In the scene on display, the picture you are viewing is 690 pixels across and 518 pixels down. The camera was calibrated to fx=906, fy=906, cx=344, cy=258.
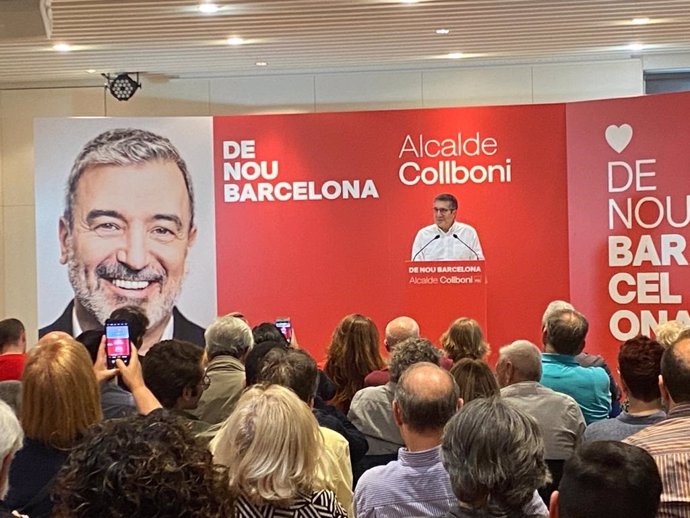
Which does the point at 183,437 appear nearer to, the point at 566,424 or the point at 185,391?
the point at 185,391

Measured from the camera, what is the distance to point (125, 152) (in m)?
10.0

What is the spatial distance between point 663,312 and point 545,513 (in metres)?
7.17

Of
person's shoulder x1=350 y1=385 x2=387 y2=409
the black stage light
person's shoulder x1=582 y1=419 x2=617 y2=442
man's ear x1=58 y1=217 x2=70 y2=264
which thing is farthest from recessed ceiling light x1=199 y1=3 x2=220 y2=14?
person's shoulder x1=582 y1=419 x2=617 y2=442

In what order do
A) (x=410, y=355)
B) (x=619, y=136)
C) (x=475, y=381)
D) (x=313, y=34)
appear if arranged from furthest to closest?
(x=619, y=136) < (x=313, y=34) < (x=410, y=355) < (x=475, y=381)

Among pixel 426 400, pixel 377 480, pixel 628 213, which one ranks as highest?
pixel 628 213

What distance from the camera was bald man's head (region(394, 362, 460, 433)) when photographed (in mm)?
2697

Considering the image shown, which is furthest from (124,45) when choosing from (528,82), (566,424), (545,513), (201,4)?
(545,513)

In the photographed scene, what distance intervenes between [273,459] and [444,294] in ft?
22.7

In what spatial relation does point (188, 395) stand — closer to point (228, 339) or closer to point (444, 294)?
point (228, 339)

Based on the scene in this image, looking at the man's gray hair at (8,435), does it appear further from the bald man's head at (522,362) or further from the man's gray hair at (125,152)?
the man's gray hair at (125,152)

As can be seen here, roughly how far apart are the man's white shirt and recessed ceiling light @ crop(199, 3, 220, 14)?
3.23 meters

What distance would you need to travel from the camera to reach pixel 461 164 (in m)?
9.80

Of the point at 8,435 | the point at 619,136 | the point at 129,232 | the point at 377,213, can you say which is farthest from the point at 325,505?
Answer: the point at 129,232

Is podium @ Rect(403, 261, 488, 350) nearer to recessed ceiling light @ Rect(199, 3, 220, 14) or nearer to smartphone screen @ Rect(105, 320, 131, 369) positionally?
recessed ceiling light @ Rect(199, 3, 220, 14)
